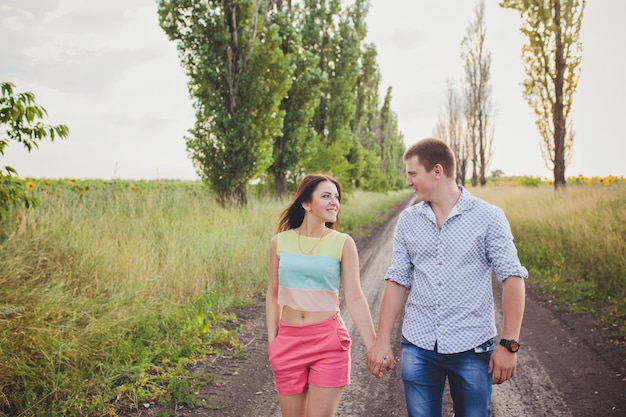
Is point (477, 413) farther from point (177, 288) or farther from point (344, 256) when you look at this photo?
point (177, 288)

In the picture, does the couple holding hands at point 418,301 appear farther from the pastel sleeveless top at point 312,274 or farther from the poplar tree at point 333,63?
the poplar tree at point 333,63

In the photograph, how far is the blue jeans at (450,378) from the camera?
2.42 m

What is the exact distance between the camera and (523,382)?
4855mm

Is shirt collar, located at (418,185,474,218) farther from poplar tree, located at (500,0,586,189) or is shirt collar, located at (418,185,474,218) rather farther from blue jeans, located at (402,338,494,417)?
poplar tree, located at (500,0,586,189)

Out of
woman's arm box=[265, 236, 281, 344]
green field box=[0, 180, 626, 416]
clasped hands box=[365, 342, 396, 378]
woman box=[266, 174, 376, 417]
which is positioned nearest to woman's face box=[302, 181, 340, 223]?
woman box=[266, 174, 376, 417]

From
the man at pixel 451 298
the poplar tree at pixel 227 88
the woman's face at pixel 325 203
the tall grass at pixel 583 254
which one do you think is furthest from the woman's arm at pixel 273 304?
the poplar tree at pixel 227 88

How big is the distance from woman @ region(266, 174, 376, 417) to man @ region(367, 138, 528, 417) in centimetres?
23

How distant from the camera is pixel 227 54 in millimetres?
15086

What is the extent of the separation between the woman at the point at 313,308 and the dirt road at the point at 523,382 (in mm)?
1660

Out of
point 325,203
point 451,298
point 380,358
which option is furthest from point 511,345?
point 325,203

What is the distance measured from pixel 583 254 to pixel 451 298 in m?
7.91

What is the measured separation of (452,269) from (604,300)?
6436mm

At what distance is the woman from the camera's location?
2742mm

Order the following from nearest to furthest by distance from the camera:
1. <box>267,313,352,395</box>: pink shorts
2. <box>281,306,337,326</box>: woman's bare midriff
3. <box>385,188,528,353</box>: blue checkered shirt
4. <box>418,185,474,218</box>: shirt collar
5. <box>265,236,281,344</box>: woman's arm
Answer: <box>385,188,528,353</box>: blue checkered shirt
<box>418,185,474,218</box>: shirt collar
<box>267,313,352,395</box>: pink shorts
<box>281,306,337,326</box>: woman's bare midriff
<box>265,236,281,344</box>: woman's arm
